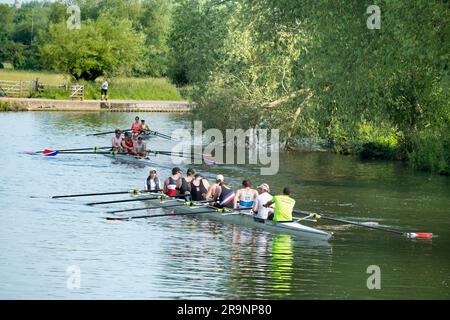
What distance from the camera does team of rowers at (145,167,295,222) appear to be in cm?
2559

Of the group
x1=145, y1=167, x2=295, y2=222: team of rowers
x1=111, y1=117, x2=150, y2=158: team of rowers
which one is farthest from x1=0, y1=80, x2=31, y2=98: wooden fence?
x1=145, y1=167, x2=295, y2=222: team of rowers

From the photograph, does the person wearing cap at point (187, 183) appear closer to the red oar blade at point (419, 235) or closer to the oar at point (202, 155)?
the red oar blade at point (419, 235)

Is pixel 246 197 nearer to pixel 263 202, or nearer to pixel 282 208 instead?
pixel 263 202

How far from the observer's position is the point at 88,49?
7744cm

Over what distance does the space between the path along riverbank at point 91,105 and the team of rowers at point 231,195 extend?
36953 millimetres

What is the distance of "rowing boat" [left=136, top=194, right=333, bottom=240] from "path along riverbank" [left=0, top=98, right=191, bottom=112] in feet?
124

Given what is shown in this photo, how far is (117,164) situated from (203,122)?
7.95 m

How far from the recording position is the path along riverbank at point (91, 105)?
67.4 m

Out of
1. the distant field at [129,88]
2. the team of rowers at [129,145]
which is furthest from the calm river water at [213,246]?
the distant field at [129,88]

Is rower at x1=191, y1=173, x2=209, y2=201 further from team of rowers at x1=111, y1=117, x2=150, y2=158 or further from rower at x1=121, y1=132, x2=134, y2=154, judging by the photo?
rower at x1=121, y1=132, x2=134, y2=154

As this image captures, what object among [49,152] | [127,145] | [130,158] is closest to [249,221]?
[130,158]

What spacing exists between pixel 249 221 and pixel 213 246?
266 cm
